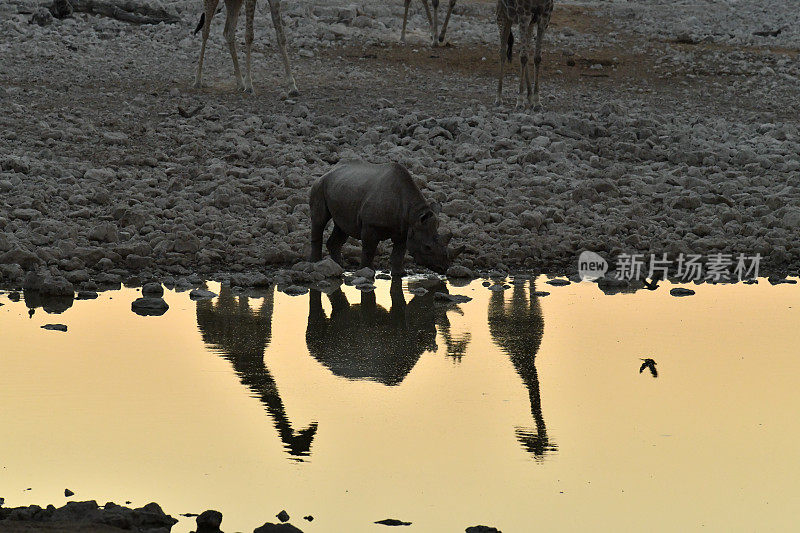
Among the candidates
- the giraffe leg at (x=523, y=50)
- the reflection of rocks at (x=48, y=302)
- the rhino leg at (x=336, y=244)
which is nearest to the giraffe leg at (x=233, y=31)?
the giraffe leg at (x=523, y=50)

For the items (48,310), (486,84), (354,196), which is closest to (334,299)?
(354,196)

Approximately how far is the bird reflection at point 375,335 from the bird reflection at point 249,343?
0.36 meters

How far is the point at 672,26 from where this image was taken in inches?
1074

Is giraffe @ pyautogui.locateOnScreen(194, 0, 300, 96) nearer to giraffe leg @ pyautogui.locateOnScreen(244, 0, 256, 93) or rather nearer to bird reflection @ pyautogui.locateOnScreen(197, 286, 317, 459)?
giraffe leg @ pyautogui.locateOnScreen(244, 0, 256, 93)

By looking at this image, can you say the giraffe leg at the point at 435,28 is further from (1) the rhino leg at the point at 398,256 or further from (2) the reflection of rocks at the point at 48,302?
(2) the reflection of rocks at the point at 48,302

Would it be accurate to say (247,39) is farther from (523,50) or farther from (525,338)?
(525,338)

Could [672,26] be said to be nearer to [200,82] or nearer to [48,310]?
[200,82]

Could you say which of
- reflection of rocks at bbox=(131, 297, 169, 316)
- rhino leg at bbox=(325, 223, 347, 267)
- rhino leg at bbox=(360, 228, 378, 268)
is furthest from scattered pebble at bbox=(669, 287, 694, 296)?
reflection of rocks at bbox=(131, 297, 169, 316)

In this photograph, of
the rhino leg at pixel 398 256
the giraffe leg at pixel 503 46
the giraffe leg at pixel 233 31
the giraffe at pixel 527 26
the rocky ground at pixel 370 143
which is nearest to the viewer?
the rhino leg at pixel 398 256

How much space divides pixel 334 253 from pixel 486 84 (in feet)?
31.4

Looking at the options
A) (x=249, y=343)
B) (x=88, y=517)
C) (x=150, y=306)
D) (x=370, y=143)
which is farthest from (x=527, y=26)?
(x=88, y=517)

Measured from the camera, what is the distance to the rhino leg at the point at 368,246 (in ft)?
35.9

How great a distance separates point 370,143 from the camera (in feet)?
52.1

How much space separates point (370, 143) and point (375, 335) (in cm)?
688
